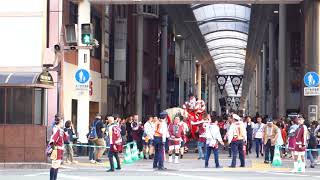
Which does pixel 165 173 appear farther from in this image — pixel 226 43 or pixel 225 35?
pixel 226 43

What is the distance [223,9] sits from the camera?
171ft

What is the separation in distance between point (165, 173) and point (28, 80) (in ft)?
21.5

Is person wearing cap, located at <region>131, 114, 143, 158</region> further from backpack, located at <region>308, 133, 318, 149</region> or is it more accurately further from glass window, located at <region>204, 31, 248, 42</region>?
glass window, located at <region>204, 31, 248, 42</region>

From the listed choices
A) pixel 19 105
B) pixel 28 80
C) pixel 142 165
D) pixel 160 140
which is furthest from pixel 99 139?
pixel 160 140

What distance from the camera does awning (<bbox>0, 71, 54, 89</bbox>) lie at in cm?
2320

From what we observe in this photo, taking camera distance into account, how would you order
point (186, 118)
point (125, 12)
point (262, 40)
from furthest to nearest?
point (262, 40) < point (125, 12) < point (186, 118)

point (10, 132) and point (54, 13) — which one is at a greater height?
point (54, 13)

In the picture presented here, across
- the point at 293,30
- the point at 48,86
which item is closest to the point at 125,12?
the point at 293,30

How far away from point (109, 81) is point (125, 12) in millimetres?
6929

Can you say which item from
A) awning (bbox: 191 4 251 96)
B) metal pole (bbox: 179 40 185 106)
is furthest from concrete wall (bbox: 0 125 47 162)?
metal pole (bbox: 179 40 185 106)

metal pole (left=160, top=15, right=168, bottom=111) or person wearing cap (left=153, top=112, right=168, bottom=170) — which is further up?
metal pole (left=160, top=15, right=168, bottom=111)

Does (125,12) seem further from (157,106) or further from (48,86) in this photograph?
(48,86)

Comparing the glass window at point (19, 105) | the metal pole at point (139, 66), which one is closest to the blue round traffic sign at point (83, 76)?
the glass window at point (19, 105)

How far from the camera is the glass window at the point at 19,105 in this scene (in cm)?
2336
